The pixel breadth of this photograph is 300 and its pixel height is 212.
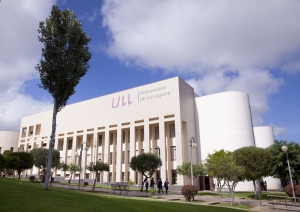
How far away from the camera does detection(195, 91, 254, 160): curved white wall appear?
42688 mm

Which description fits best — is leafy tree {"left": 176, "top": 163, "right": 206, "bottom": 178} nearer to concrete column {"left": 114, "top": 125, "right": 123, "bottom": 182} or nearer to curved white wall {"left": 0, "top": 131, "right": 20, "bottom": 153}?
concrete column {"left": 114, "top": 125, "right": 123, "bottom": 182}

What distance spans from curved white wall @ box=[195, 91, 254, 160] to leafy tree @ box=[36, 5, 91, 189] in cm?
3115

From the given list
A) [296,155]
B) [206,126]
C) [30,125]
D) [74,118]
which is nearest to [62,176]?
[74,118]

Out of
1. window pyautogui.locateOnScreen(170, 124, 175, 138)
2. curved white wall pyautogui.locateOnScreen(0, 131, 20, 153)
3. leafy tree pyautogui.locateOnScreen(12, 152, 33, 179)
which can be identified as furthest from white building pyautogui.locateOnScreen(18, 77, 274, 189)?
curved white wall pyautogui.locateOnScreen(0, 131, 20, 153)

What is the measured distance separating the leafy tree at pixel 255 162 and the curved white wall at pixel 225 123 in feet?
58.2

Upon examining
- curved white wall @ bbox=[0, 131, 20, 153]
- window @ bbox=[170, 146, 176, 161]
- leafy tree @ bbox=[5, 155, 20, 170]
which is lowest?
leafy tree @ bbox=[5, 155, 20, 170]

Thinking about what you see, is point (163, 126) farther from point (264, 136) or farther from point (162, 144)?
point (264, 136)

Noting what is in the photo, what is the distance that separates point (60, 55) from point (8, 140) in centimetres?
6716

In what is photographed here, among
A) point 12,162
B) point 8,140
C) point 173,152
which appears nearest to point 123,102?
point 173,152

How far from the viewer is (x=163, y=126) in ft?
145

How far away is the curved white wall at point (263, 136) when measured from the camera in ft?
178

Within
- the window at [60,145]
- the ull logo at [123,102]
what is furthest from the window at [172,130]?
the window at [60,145]

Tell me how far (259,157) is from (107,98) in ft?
120

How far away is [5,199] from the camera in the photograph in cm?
963
